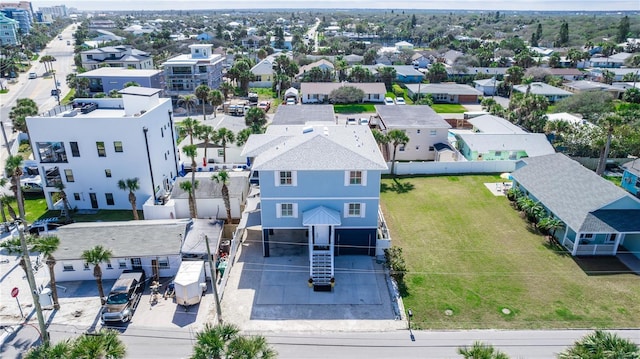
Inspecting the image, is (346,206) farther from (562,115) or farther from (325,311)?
(562,115)

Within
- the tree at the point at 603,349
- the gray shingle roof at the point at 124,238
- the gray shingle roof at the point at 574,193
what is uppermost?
the tree at the point at 603,349

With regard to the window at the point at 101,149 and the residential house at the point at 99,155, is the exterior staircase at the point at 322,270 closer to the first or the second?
the residential house at the point at 99,155

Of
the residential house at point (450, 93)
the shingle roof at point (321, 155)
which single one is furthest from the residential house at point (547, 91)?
the shingle roof at point (321, 155)

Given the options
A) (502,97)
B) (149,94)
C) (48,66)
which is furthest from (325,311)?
(48,66)

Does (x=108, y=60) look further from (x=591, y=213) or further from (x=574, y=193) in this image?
(x=591, y=213)

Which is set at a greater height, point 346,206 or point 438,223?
point 346,206

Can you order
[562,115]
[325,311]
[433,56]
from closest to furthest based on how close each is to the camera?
[325,311] < [562,115] < [433,56]
